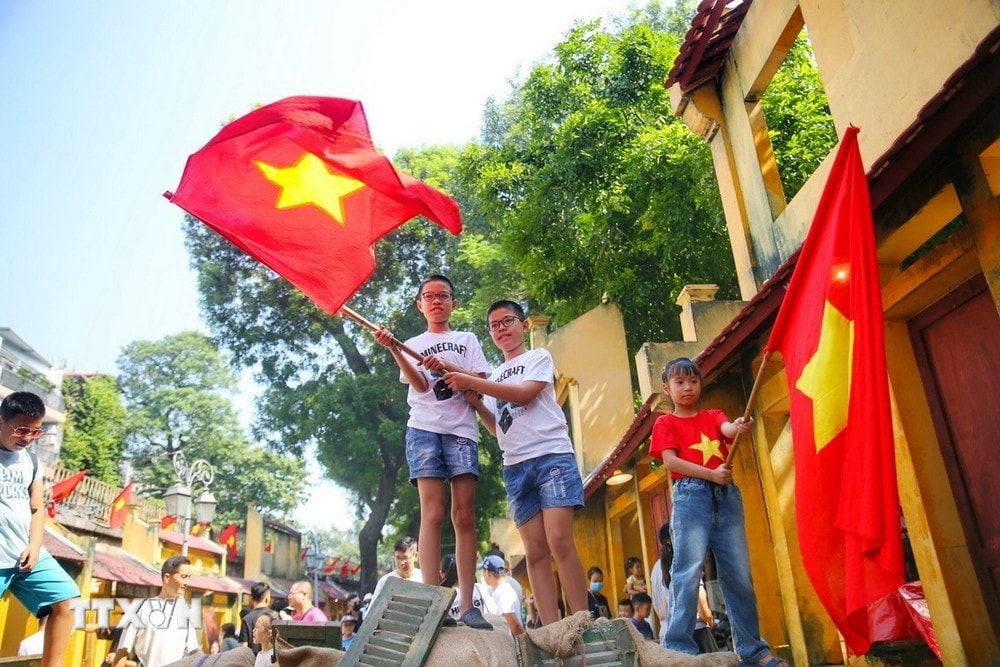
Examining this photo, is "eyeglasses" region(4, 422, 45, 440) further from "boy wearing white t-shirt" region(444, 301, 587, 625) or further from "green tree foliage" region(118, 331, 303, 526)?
"green tree foliage" region(118, 331, 303, 526)

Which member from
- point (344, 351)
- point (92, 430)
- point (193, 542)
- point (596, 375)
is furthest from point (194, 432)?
point (596, 375)

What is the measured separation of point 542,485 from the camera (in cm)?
381

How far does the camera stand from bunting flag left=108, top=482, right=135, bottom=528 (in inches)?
852

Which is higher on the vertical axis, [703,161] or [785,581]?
[703,161]

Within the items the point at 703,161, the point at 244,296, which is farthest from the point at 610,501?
the point at 244,296

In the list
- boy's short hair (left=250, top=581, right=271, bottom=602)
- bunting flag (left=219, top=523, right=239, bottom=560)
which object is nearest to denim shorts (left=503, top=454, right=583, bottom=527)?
boy's short hair (left=250, top=581, right=271, bottom=602)

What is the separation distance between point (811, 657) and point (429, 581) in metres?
4.22

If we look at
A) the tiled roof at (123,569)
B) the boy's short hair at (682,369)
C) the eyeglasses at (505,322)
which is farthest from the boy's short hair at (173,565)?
the tiled roof at (123,569)

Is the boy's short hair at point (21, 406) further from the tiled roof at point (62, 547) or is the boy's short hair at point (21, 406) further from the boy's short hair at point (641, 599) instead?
the tiled roof at point (62, 547)

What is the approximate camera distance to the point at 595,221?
1500 centimetres

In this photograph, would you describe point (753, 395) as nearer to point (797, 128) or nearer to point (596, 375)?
point (797, 128)

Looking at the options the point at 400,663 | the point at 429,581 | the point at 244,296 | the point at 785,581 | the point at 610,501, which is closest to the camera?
the point at 400,663

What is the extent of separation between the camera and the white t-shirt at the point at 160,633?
4801 mm

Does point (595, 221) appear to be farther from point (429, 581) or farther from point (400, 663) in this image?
point (400, 663)
